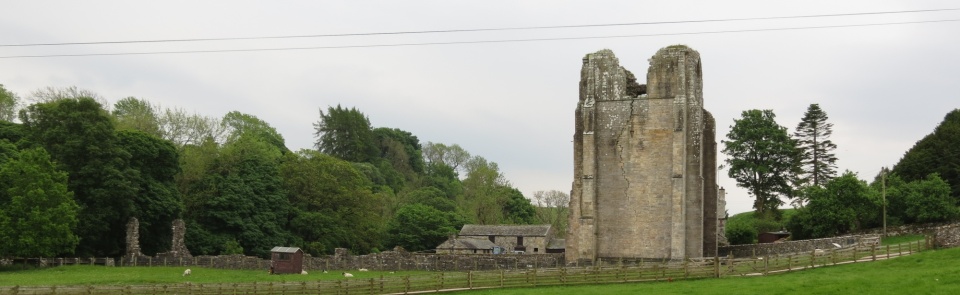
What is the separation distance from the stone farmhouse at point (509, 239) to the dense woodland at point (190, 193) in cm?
264

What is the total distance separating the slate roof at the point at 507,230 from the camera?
8075 cm

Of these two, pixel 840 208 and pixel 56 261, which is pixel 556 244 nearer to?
pixel 840 208

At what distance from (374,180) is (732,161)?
167ft

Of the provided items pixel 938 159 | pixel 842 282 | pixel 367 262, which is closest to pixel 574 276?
Result: pixel 842 282

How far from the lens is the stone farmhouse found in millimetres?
79312

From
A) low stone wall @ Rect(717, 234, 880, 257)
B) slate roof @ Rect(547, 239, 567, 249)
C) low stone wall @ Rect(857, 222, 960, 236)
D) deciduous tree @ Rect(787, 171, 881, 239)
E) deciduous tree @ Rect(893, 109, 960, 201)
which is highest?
deciduous tree @ Rect(893, 109, 960, 201)

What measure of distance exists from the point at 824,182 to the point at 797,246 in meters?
29.3

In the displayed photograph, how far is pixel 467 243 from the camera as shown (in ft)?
255

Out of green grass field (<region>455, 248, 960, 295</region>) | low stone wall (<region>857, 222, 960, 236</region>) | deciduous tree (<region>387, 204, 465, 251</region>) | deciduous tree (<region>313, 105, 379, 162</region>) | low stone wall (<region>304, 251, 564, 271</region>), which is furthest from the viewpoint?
deciduous tree (<region>313, 105, 379, 162</region>)

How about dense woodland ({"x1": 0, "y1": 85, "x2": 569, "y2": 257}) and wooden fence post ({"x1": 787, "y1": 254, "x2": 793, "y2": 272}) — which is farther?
dense woodland ({"x1": 0, "y1": 85, "x2": 569, "y2": 257})

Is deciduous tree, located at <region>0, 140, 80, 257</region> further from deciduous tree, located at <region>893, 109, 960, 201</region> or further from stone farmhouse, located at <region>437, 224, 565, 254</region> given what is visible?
deciduous tree, located at <region>893, 109, 960, 201</region>

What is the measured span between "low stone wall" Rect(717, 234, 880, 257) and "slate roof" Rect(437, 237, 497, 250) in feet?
94.8

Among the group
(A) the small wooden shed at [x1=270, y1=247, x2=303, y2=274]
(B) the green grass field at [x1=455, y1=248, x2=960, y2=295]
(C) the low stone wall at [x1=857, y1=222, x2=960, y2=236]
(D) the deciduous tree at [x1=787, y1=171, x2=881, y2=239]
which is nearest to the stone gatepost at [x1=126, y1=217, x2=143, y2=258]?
(A) the small wooden shed at [x1=270, y1=247, x2=303, y2=274]

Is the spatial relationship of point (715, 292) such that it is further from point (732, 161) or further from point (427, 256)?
point (732, 161)
